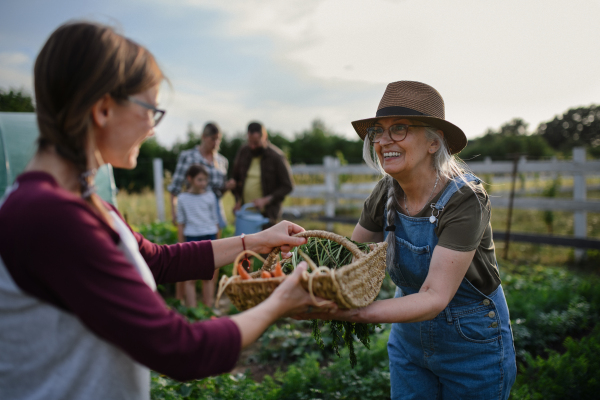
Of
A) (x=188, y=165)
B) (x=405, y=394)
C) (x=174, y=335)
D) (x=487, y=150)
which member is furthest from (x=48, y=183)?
(x=487, y=150)

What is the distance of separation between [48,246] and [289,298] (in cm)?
71

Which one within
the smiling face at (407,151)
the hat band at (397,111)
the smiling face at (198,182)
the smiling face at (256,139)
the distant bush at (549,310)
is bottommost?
the distant bush at (549,310)

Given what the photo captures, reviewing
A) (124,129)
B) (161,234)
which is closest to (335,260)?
(124,129)

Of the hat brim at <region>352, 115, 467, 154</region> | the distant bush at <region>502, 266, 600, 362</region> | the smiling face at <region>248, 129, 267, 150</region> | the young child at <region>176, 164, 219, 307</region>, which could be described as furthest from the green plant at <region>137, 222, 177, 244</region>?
the distant bush at <region>502, 266, 600, 362</region>

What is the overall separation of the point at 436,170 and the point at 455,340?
839 millimetres

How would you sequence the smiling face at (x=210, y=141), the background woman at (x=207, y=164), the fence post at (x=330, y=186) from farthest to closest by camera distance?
the fence post at (x=330, y=186), the smiling face at (x=210, y=141), the background woman at (x=207, y=164)

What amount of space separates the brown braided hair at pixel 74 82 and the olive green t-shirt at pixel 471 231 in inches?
55.1

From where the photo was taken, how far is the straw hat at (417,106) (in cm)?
191

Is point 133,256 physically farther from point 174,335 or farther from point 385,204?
point 385,204

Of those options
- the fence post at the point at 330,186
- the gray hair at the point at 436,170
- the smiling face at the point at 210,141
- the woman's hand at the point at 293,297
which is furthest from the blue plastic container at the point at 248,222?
the fence post at the point at 330,186

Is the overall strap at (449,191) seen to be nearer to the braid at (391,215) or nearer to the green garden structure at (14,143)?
the braid at (391,215)

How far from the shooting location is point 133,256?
3.88ft

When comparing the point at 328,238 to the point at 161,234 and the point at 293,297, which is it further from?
the point at 161,234

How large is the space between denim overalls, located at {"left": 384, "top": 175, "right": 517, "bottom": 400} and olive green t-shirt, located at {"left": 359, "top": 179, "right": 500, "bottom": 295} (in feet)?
0.13
